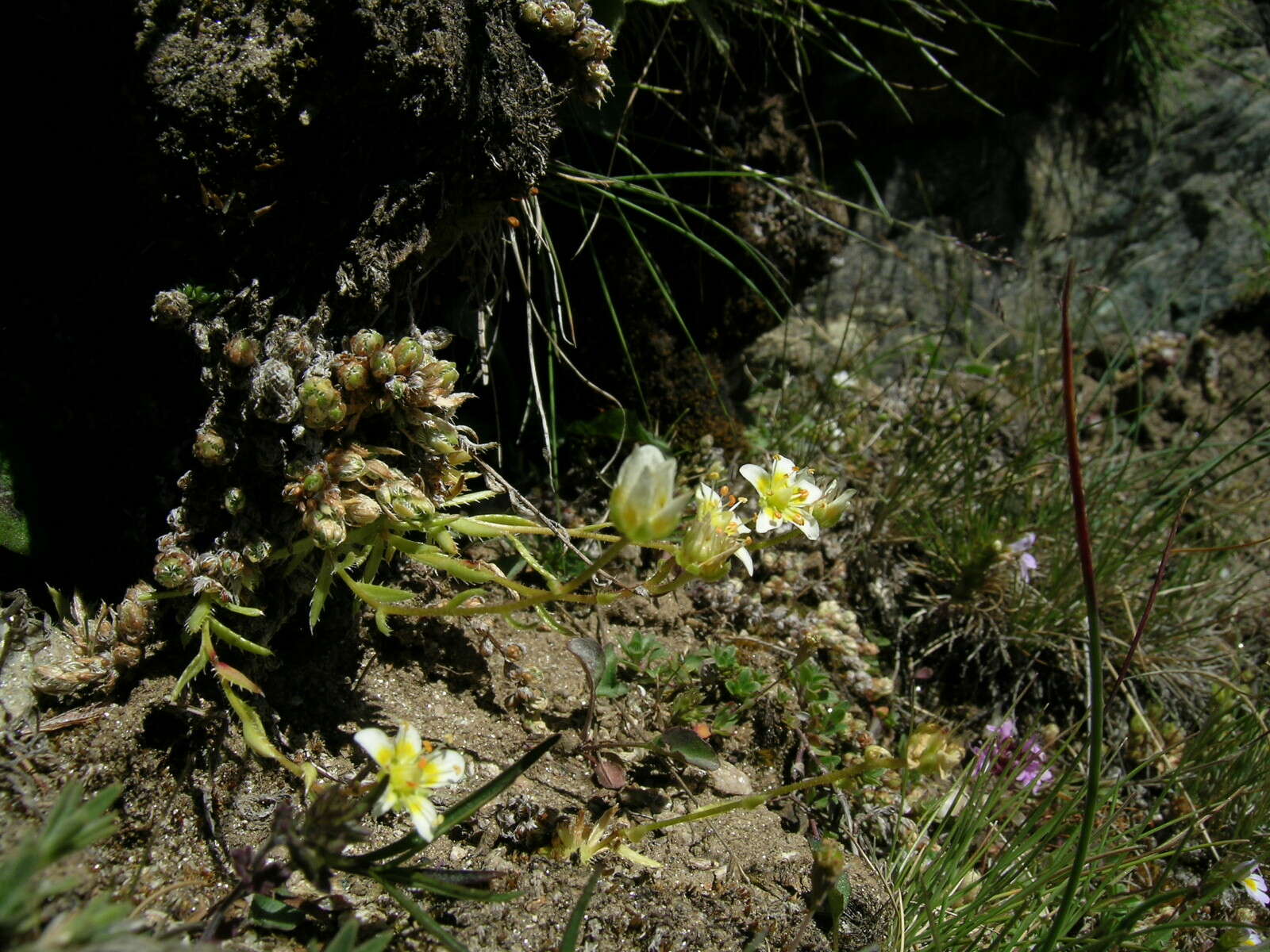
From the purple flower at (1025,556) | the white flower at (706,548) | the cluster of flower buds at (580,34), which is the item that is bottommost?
the purple flower at (1025,556)

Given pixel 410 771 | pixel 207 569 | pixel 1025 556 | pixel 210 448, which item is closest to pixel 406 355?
pixel 210 448

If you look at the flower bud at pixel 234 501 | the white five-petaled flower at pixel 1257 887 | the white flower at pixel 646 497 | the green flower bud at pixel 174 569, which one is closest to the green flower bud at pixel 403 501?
the flower bud at pixel 234 501

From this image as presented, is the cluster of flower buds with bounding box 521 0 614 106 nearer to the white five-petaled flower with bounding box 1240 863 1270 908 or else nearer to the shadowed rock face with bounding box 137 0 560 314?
the shadowed rock face with bounding box 137 0 560 314

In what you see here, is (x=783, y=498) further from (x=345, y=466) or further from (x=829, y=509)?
(x=345, y=466)

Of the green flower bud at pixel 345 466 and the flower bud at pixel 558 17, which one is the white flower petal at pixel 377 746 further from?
the flower bud at pixel 558 17

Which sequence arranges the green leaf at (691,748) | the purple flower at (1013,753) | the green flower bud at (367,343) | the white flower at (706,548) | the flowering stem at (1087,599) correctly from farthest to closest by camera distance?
the purple flower at (1013,753), the green leaf at (691,748), the green flower bud at (367,343), the white flower at (706,548), the flowering stem at (1087,599)

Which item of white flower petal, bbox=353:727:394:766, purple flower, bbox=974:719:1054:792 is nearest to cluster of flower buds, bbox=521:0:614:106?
white flower petal, bbox=353:727:394:766
